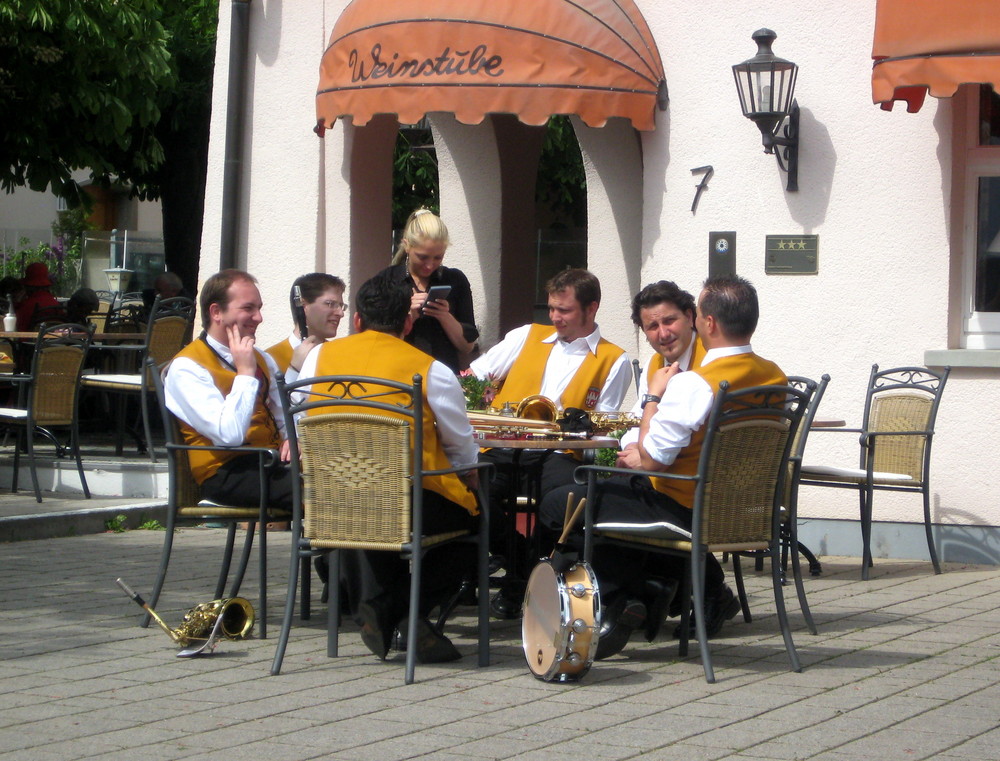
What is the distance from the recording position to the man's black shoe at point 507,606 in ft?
21.7

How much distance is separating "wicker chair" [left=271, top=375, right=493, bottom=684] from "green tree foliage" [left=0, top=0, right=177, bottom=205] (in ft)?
27.5

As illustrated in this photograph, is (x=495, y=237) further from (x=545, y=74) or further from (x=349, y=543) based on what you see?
(x=349, y=543)

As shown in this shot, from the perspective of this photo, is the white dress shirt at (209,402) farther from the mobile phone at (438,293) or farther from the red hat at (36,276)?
the red hat at (36,276)

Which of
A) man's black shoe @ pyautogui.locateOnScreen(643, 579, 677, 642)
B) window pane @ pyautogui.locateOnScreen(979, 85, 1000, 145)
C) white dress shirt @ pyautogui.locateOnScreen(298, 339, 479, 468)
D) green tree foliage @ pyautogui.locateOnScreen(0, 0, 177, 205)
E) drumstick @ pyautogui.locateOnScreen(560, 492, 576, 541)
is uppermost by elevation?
green tree foliage @ pyautogui.locateOnScreen(0, 0, 177, 205)

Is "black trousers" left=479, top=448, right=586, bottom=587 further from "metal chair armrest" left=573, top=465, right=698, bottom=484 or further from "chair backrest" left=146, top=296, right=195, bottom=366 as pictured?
"chair backrest" left=146, top=296, right=195, bottom=366

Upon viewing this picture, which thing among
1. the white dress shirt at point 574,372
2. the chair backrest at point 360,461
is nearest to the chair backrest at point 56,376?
the white dress shirt at point 574,372

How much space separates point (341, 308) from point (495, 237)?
454 cm

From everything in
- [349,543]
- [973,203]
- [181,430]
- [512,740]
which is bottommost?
[512,740]

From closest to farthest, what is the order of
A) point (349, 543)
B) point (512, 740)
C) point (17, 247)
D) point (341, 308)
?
point (512, 740), point (349, 543), point (341, 308), point (17, 247)

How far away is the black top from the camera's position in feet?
25.6

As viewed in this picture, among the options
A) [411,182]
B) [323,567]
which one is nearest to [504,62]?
[323,567]

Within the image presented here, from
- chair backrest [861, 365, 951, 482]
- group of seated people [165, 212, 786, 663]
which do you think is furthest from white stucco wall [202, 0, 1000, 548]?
group of seated people [165, 212, 786, 663]

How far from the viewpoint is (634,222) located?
10.3 m

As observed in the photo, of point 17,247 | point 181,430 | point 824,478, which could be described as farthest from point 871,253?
point 17,247
